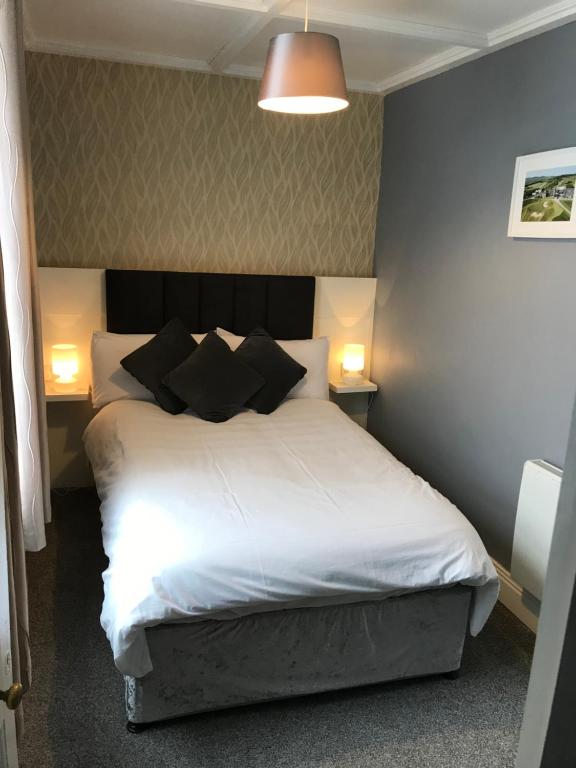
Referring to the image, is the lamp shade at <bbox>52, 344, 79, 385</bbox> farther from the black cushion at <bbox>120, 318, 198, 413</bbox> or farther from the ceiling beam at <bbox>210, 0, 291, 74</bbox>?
the ceiling beam at <bbox>210, 0, 291, 74</bbox>

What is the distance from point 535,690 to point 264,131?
3922mm

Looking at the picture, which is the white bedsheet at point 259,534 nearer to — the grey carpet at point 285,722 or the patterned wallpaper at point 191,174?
the grey carpet at point 285,722

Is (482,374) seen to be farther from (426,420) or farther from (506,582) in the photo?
(506,582)

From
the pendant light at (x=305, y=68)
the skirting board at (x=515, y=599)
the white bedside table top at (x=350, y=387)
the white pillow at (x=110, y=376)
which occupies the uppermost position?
the pendant light at (x=305, y=68)

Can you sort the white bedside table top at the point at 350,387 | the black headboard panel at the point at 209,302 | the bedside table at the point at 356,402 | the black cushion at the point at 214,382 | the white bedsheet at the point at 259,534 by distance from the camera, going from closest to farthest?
1. the white bedsheet at the point at 259,534
2. the black cushion at the point at 214,382
3. the black headboard panel at the point at 209,302
4. the white bedside table top at the point at 350,387
5. the bedside table at the point at 356,402

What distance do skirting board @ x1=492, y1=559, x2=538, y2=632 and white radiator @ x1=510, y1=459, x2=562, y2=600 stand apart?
0.38 ft

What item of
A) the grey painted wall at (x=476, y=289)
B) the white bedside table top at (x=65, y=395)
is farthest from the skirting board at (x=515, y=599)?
the white bedside table top at (x=65, y=395)

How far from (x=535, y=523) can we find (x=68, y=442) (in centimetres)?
278

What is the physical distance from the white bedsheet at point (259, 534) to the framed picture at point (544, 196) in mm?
1244

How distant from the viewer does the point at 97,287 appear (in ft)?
13.0

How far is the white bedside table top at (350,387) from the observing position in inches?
171

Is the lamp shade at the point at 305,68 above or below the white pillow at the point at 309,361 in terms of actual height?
above

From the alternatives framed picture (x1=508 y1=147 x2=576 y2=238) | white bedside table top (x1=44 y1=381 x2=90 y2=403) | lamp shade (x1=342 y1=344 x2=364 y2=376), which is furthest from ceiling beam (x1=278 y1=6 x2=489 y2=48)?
white bedside table top (x1=44 y1=381 x2=90 y2=403)

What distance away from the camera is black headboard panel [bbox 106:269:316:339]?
13.1ft
